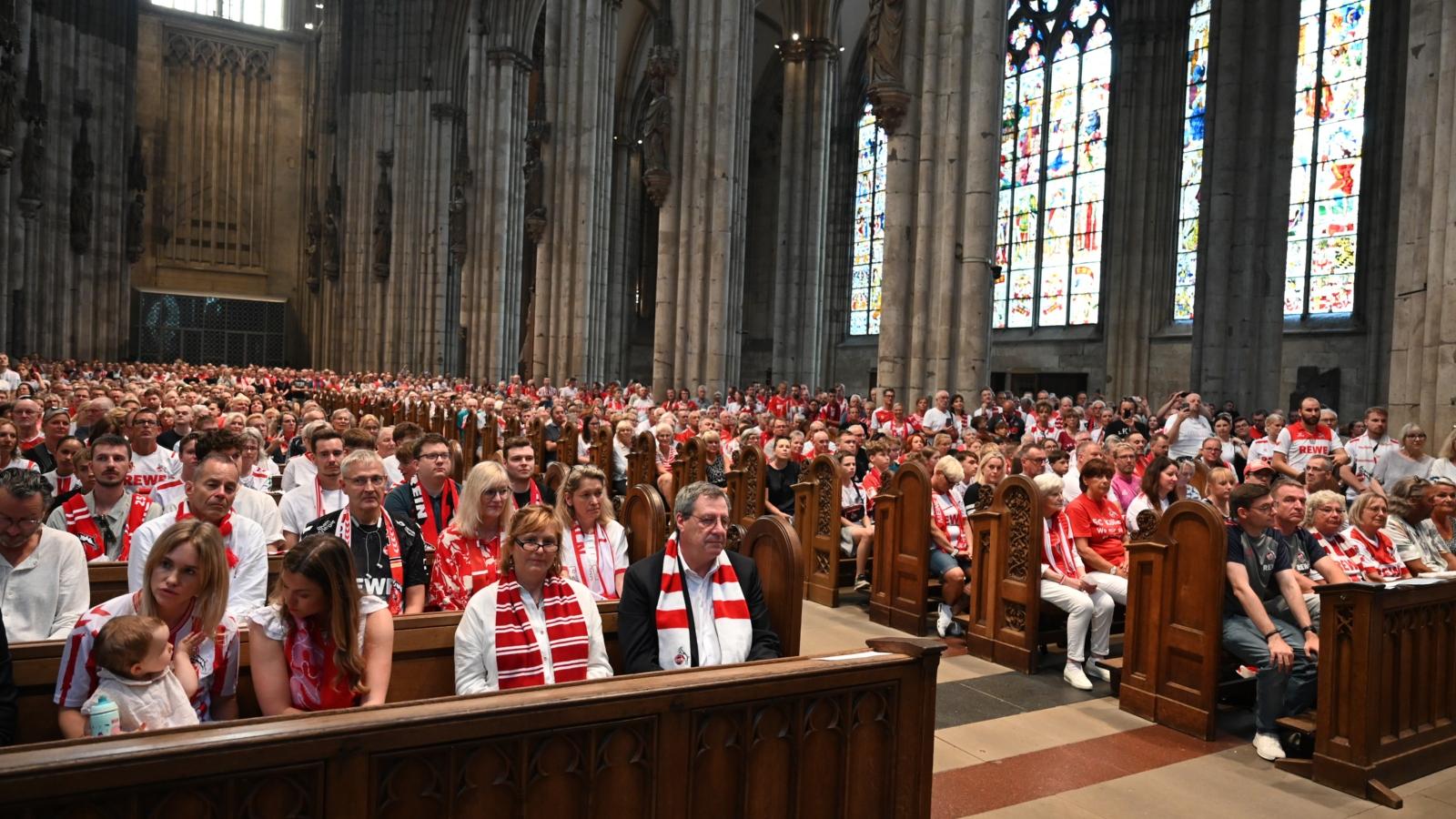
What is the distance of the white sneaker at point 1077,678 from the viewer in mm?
6096

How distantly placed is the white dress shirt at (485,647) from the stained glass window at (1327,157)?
1990cm

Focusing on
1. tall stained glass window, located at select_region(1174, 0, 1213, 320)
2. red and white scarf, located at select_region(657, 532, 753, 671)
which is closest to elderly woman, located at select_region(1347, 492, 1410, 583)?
red and white scarf, located at select_region(657, 532, 753, 671)

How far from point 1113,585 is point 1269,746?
1608 mm

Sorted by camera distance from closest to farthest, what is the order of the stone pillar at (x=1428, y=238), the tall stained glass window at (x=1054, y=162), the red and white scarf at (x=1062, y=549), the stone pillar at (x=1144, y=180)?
the red and white scarf at (x=1062, y=549) → the stone pillar at (x=1428, y=238) → the stone pillar at (x=1144, y=180) → the tall stained glass window at (x=1054, y=162)

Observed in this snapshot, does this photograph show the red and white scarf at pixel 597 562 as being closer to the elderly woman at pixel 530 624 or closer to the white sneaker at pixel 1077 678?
the elderly woman at pixel 530 624

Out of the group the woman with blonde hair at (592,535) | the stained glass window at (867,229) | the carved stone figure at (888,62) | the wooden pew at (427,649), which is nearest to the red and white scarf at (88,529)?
the wooden pew at (427,649)

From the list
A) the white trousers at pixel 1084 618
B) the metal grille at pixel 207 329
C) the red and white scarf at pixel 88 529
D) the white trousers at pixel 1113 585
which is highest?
the metal grille at pixel 207 329

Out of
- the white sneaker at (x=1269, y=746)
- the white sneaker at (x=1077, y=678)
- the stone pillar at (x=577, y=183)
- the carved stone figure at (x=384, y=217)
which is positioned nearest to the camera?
the white sneaker at (x=1269, y=746)

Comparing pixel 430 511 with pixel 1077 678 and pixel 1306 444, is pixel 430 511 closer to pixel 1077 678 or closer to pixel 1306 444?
pixel 1077 678

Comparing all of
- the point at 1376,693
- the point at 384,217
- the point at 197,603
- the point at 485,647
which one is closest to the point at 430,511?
the point at 485,647

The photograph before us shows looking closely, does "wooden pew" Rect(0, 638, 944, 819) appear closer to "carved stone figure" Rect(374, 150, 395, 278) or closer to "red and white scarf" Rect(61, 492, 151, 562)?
"red and white scarf" Rect(61, 492, 151, 562)

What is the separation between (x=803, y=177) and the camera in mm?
27656

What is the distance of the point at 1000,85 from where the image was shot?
15305 millimetres

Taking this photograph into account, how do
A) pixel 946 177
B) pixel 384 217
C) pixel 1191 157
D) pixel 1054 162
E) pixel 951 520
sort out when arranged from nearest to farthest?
1. pixel 951 520
2. pixel 946 177
3. pixel 1191 157
4. pixel 1054 162
5. pixel 384 217
